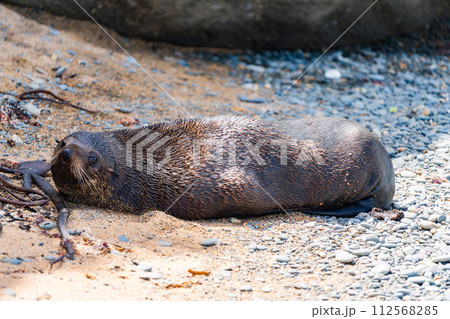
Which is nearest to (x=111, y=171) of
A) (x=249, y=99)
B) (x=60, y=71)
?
(x=60, y=71)

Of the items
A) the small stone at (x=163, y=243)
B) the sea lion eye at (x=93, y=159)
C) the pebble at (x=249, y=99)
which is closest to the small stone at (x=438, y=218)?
the small stone at (x=163, y=243)

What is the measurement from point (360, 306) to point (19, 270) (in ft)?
7.95

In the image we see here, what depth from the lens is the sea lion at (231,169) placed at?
17.6ft

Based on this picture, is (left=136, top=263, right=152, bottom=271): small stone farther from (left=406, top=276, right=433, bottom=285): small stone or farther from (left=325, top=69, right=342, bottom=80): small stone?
(left=325, top=69, right=342, bottom=80): small stone

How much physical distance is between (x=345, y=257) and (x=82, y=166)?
7.97 feet

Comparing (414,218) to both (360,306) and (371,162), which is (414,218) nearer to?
(371,162)

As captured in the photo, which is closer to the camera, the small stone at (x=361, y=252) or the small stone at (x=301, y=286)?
the small stone at (x=301, y=286)

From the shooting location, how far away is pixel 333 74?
32.0 ft

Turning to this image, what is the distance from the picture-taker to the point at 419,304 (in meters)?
4.14

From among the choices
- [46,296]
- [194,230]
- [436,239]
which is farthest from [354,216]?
[46,296]

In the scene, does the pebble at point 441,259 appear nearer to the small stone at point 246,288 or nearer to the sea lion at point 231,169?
the sea lion at point 231,169

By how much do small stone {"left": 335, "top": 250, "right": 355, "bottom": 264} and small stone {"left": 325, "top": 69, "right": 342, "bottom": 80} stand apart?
5.31 meters

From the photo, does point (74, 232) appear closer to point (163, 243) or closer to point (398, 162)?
point (163, 243)

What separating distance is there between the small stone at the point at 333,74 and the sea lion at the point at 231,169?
3.91 metres
